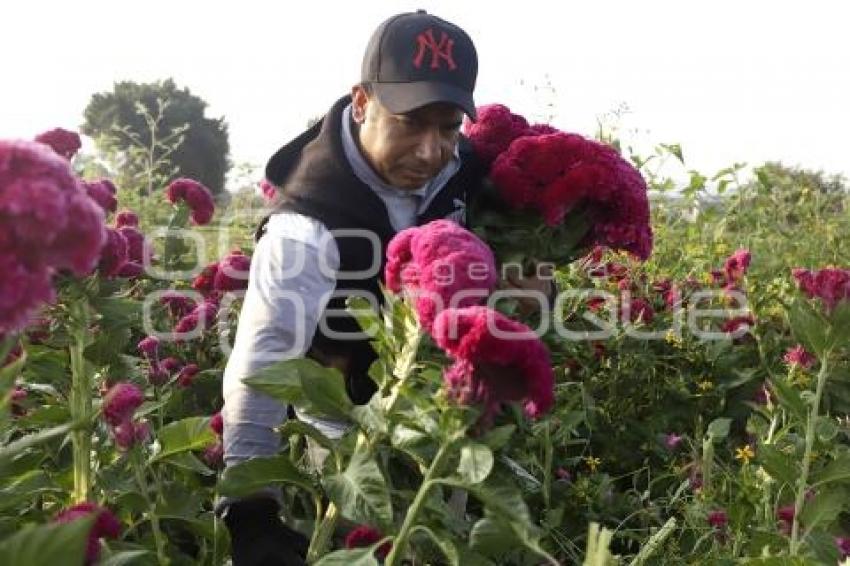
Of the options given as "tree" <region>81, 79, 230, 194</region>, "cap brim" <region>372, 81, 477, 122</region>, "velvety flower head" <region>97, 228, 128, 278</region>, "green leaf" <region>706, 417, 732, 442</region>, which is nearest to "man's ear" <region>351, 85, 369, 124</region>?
"cap brim" <region>372, 81, 477, 122</region>

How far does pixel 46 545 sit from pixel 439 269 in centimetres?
81

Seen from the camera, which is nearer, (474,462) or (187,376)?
(474,462)

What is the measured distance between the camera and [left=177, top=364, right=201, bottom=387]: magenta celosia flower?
3.10 metres

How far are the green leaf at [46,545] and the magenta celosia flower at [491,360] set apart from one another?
0.62 meters

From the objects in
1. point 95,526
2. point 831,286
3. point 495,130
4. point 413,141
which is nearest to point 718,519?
point 831,286

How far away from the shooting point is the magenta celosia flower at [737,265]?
386 centimetres


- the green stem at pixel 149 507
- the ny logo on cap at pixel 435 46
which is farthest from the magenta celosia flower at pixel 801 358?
the green stem at pixel 149 507

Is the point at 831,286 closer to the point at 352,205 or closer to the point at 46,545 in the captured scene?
the point at 352,205

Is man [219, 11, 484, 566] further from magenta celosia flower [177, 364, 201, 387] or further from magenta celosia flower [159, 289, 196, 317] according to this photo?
magenta celosia flower [159, 289, 196, 317]

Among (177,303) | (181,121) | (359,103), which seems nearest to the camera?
(359,103)

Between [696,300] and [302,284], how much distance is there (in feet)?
7.75

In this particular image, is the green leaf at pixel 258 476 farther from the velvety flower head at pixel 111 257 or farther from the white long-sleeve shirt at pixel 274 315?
the velvety flower head at pixel 111 257

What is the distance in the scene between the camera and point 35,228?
3.34 ft

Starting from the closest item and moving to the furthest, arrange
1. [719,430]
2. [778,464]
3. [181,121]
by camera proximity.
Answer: [778,464], [719,430], [181,121]
